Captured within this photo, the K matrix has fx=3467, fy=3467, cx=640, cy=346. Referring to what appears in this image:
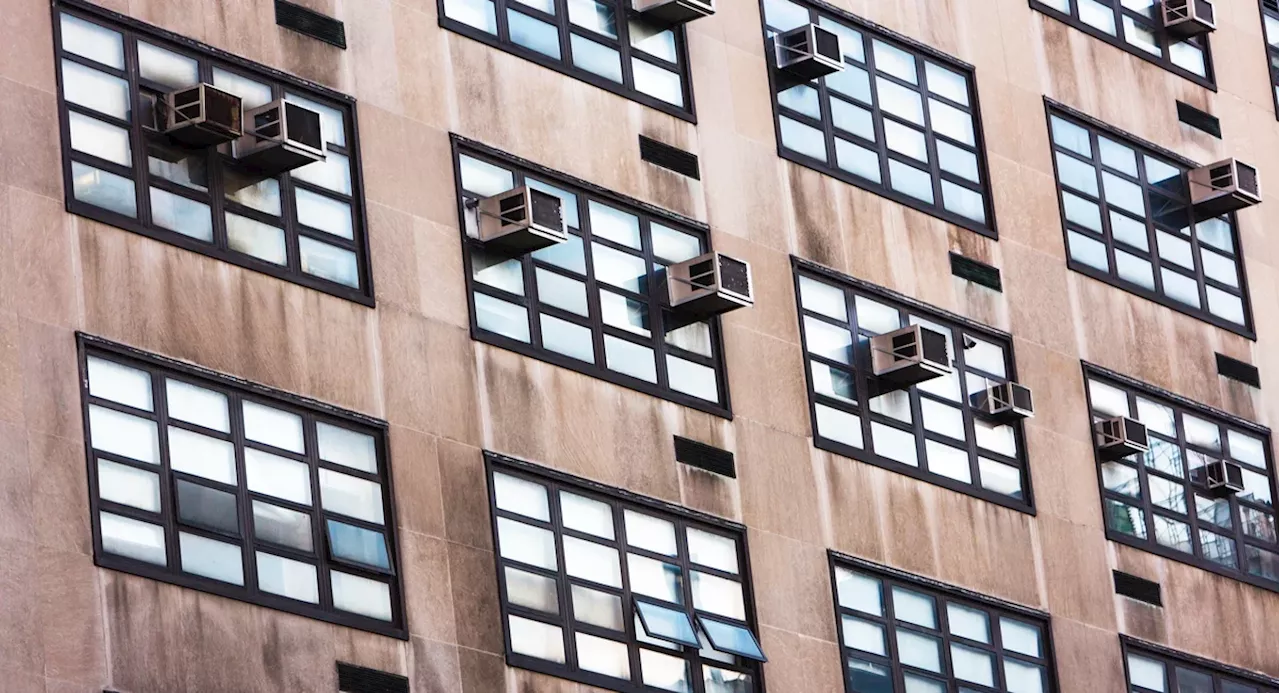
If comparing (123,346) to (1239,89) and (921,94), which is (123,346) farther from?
(1239,89)

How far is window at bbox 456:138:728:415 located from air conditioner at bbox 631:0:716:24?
2.56 meters

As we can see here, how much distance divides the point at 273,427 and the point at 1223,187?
55.9 feet

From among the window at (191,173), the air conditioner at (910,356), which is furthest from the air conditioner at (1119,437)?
the window at (191,173)

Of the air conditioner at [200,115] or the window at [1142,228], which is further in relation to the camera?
the window at [1142,228]

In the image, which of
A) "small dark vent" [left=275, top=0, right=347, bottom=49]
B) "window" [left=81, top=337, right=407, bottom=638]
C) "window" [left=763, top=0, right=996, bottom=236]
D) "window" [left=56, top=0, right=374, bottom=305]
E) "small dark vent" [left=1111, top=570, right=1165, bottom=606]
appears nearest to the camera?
"window" [left=81, top=337, right=407, bottom=638]

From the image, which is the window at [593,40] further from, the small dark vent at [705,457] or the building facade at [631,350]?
the small dark vent at [705,457]

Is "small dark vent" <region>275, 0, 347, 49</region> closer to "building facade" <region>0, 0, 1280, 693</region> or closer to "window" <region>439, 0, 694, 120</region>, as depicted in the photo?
"building facade" <region>0, 0, 1280, 693</region>

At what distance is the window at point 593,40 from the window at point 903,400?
275cm

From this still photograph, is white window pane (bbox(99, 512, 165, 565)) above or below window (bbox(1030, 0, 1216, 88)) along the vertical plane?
below

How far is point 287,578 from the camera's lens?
33.3 meters

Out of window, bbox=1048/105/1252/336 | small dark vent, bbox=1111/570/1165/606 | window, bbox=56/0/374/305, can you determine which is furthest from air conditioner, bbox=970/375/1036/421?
window, bbox=56/0/374/305

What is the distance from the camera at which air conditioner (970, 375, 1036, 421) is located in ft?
137

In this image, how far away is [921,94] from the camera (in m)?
43.3

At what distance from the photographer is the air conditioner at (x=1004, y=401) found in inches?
1645
